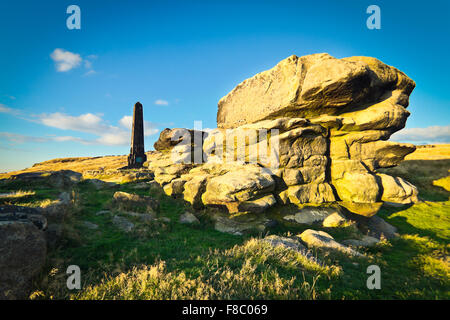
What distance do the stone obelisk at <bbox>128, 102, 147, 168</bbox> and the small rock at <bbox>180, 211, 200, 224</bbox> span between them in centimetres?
3098

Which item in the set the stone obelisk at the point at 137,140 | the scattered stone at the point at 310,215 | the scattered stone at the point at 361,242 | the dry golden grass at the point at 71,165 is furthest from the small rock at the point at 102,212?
the dry golden grass at the point at 71,165

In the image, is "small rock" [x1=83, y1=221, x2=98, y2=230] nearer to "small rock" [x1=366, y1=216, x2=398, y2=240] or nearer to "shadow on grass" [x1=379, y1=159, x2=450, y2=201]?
"small rock" [x1=366, y1=216, x2=398, y2=240]

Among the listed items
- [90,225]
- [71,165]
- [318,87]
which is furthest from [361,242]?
[71,165]

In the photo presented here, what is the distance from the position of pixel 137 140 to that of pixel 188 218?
31850 millimetres

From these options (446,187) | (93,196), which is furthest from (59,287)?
(446,187)

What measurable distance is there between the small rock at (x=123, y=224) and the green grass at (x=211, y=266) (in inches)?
→ 11.3

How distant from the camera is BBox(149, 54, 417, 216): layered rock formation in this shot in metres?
12.5

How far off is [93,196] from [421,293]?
809 inches

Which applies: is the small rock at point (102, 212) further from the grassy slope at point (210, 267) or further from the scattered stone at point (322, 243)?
the scattered stone at point (322, 243)

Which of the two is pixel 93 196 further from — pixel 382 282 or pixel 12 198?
pixel 382 282

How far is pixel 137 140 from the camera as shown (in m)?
38.5

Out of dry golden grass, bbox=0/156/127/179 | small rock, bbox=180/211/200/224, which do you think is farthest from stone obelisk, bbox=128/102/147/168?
small rock, bbox=180/211/200/224

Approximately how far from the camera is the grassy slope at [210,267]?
4750 millimetres

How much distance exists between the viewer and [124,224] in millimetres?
10031
